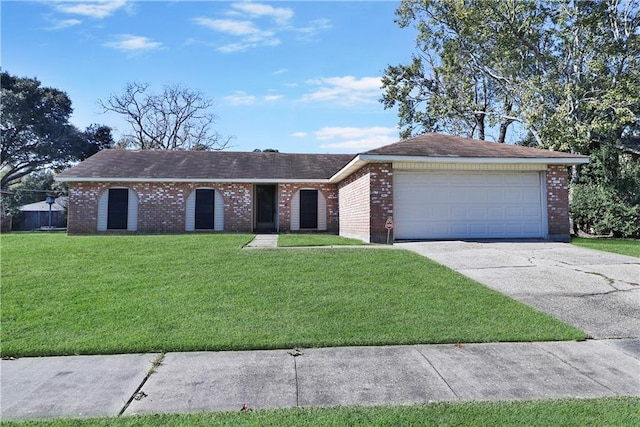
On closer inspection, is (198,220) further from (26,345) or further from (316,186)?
(26,345)

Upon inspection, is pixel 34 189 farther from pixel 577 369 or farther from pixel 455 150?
pixel 577 369

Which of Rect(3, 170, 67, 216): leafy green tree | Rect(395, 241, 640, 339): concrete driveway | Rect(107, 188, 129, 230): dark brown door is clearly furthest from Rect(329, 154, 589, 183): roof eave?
Rect(3, 170, 67, 216): leafy green tree

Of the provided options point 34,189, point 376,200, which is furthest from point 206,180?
point 34,189

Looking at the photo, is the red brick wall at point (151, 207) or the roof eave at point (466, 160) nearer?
the roof eave at point (466, 160)

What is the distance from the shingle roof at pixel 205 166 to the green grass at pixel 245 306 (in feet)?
32.5

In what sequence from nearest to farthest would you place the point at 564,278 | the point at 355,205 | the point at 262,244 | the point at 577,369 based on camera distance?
the point at 577,369 < the point at 564,278 < the point at 262,244 < the point at 355,205

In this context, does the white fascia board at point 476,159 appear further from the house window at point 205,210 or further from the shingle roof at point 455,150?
the house window at point 205,210

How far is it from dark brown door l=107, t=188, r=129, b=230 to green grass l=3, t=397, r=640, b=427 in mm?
16430

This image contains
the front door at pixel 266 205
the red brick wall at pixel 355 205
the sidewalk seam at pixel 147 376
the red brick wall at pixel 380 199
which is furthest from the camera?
the front door at pixel 266 205

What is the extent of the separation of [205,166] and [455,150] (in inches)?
464

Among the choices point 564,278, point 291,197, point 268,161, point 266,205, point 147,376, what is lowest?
point 147,376

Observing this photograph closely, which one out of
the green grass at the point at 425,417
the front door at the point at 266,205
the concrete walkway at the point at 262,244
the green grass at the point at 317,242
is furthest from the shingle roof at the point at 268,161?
the green grass at the point at 425,417

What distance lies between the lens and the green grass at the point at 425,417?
2.57 meters

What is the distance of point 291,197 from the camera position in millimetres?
18312
